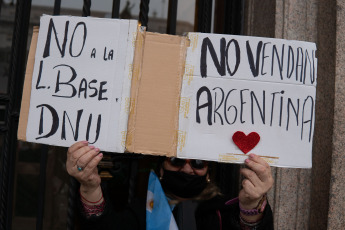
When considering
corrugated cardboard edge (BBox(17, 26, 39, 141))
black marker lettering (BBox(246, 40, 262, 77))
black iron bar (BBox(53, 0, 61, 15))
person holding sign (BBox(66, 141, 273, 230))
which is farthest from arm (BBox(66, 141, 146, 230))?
black iron bar (BBox(53, 0, 61, 15))

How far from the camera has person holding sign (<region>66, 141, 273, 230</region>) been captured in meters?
1.63

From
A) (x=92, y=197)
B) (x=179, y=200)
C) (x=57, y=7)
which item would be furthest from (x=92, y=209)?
(x=57, y=7)

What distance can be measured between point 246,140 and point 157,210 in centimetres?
57

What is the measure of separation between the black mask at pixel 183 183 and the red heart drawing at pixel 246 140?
40 centimetres

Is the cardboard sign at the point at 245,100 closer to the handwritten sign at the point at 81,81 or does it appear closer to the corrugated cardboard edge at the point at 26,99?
the handwritten sign at the point at 81,81

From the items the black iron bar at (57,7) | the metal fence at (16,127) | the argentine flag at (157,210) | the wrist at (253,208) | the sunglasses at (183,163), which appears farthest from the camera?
the black iron bar at (57,7)

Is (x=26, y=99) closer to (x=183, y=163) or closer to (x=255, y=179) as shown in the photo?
(x=183, y=163)

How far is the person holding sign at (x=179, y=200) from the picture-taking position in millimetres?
1635

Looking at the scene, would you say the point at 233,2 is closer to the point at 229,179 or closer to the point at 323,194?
the point at 229,179

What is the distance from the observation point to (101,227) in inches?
71.2

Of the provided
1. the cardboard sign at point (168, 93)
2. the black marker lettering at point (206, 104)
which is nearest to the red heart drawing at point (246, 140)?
the cardboard sign at point (168, 93)

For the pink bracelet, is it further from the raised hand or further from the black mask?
the black mask

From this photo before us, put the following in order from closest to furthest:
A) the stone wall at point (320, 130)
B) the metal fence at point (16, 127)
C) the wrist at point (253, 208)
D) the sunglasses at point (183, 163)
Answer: the wrist at point (253, 208) → the sunglasses at point (183, 163) → the stone wall at point (320, 130) → the metal fence at point (16, 127)

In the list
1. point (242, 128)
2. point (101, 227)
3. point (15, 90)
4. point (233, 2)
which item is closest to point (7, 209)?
point (15, 90)
